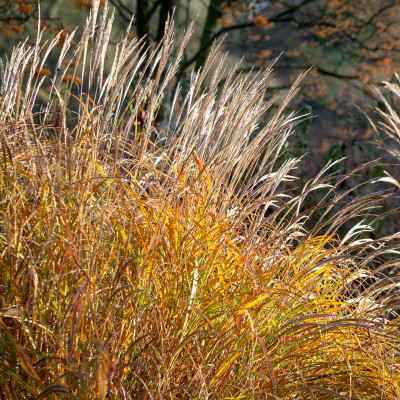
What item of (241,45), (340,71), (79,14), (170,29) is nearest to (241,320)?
(170,29)

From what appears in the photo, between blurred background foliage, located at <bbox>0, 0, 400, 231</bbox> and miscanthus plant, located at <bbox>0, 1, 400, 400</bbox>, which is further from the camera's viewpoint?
blurred background foliage, located at <bbox>0, 0, 400, 231</bbox>

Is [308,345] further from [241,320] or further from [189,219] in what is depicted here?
[189,219]

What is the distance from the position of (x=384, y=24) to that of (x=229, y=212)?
8188 mm

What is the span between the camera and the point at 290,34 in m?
9.63

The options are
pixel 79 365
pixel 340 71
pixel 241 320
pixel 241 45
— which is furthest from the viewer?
pixel 340 71

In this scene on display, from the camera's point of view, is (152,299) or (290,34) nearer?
(152,299)

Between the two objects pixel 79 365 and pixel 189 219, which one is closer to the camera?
pixel 79 365

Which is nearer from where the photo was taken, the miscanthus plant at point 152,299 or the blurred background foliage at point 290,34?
the miscanthus plant at point 152,299

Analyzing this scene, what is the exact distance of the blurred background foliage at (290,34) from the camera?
6957mm

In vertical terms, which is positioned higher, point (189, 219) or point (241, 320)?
point (189, 219)

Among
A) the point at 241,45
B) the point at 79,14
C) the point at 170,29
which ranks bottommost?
the point at 79,14

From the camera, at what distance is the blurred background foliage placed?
22.8 ft

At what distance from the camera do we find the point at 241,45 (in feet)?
27.2

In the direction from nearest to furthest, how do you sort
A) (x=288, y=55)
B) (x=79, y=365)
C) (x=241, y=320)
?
(x=79, y=365), (x=241, y=320), (x=288, y=55)
